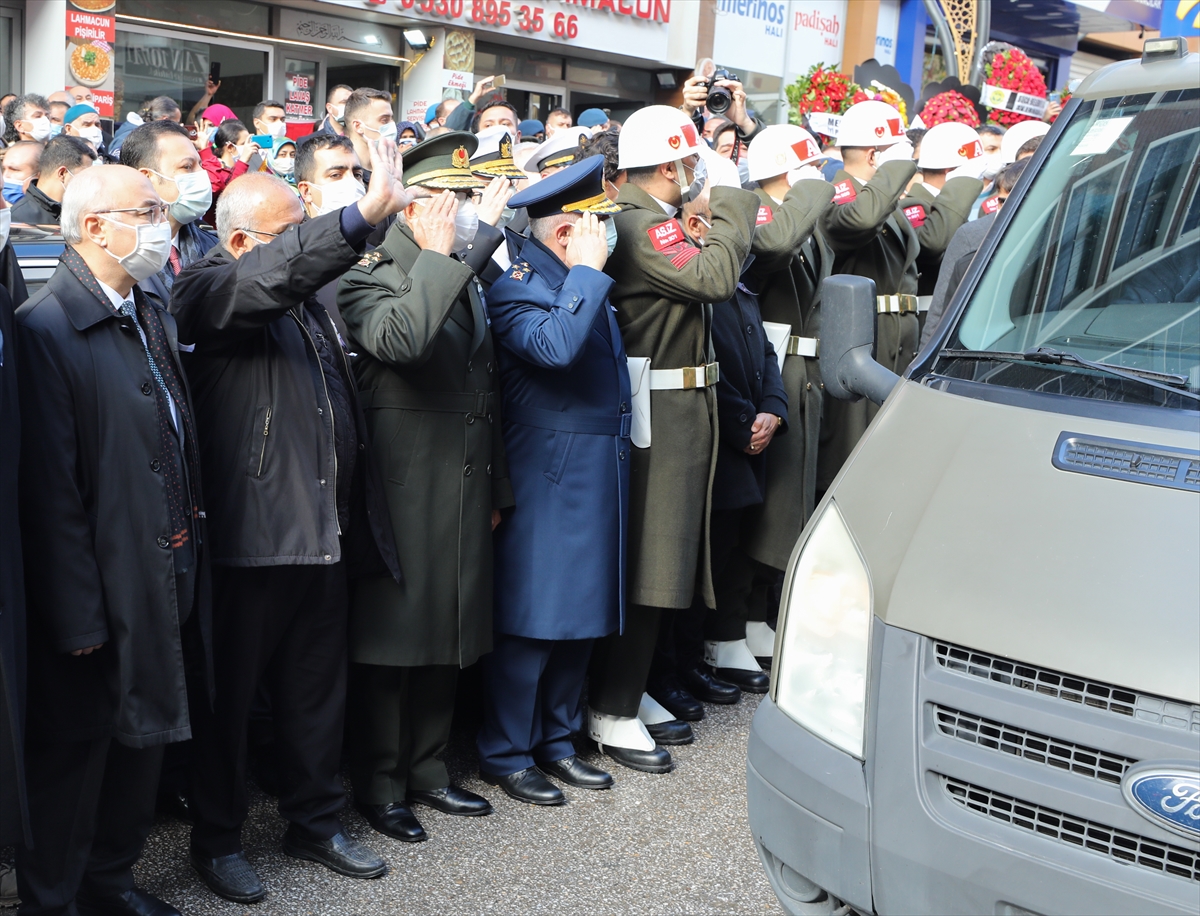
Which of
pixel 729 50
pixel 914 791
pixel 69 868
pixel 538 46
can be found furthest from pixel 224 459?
pixel 729 50

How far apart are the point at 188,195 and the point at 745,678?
9.50ft

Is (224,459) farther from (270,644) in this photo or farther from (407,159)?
(407,159)

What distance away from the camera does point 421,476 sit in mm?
3898

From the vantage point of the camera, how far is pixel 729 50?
20094 millimetres

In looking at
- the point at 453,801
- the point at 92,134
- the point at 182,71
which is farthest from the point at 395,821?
the point at 182,71

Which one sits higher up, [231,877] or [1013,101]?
[1013,101]

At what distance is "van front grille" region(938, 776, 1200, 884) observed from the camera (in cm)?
211

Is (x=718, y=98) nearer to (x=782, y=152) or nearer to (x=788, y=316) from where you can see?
(x=782, y=152)

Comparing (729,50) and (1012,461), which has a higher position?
(729,50)

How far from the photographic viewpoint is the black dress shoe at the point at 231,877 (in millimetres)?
3543

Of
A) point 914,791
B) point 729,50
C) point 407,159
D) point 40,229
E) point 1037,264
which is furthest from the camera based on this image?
point 729,50

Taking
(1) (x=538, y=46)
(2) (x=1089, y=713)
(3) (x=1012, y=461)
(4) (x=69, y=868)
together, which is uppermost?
(1) (x=538, y=46)

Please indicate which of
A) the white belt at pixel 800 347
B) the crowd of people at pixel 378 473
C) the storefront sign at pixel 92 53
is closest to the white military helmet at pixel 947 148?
the crowd of people at pixel 378 473

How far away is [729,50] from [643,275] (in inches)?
655
